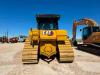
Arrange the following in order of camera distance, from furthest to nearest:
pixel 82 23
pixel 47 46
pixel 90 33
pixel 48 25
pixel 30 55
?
pixel 82 23
pixel 90 33
pixel 48 25
pixel 47 46
pixel 30 55

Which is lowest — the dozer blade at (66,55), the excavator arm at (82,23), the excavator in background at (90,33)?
the dozer blade at (66,55)

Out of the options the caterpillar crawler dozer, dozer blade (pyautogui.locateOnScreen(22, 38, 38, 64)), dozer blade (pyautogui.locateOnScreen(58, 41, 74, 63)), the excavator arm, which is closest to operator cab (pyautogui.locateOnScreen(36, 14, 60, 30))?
the caterpillar crawler dozer

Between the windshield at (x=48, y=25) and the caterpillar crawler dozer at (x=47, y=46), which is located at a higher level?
the windshield at (x=48, y=25)

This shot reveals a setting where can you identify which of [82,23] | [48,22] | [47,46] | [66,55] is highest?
[82,23]

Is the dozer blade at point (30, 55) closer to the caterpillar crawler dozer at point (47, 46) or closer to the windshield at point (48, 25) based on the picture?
the caterpillar crawler dozer at point (47, 46)

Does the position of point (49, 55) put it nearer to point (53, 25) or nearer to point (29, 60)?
point (29, 60)

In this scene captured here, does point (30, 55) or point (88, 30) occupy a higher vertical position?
point (88, 30)

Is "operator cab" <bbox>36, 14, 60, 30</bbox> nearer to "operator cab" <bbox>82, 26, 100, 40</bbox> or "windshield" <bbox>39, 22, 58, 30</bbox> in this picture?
"windshield" <bbox>39, 22, 58, 30</bbox>

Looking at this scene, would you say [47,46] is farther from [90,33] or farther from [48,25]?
[90,33]

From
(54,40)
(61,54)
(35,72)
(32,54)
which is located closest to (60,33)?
(54,40)

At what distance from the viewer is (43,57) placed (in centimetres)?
1253

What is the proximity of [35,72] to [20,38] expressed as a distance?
180 ft

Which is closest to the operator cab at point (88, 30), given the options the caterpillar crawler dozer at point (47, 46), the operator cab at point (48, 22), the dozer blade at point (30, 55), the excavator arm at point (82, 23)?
the excavator arm at point (82, 23)

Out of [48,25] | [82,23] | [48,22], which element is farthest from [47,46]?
[82,23]
